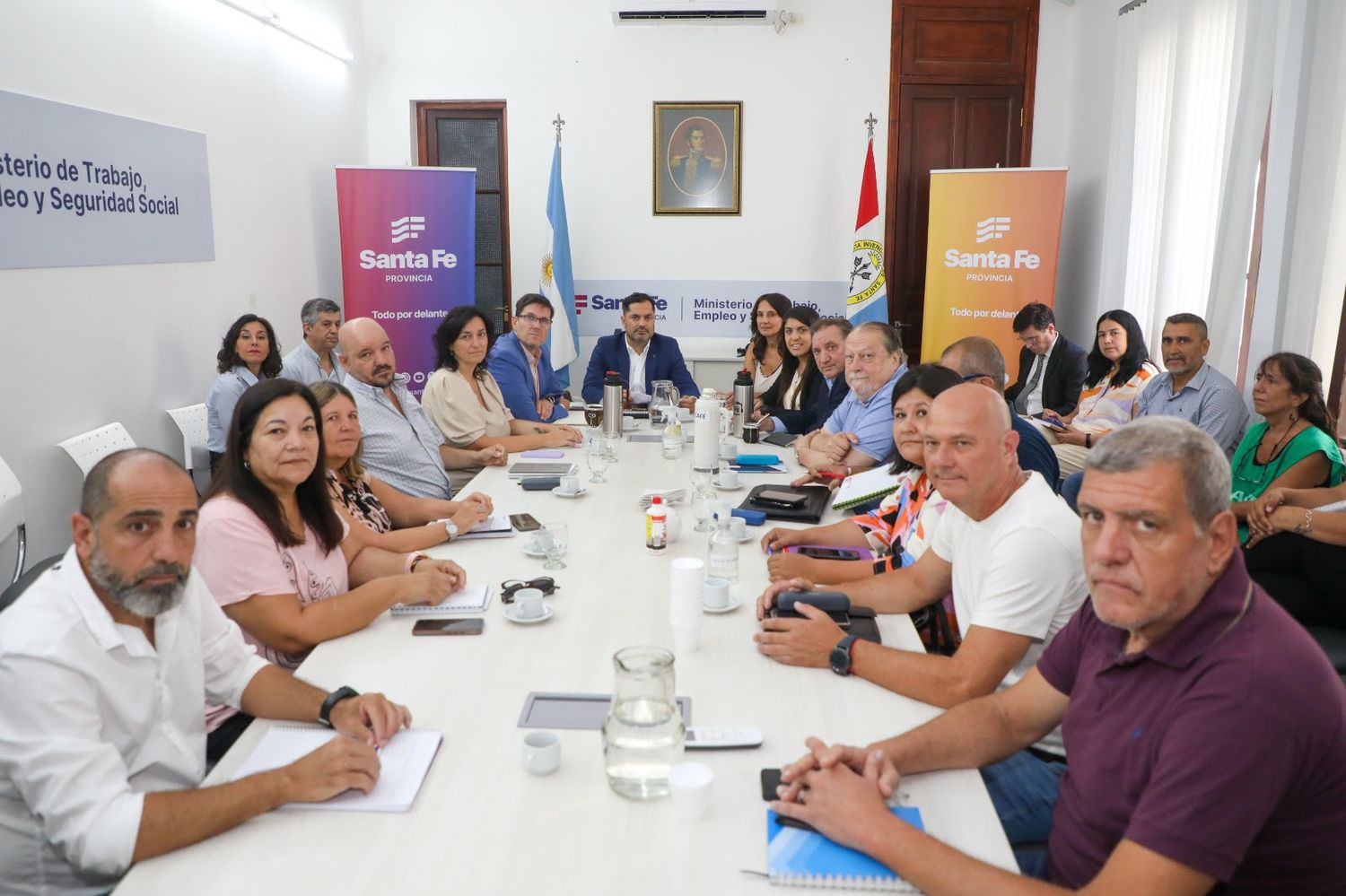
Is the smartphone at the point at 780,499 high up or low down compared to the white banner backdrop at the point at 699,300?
down

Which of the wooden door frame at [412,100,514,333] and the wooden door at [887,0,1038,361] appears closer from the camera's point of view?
the wooden door at [887,0,1038,361]

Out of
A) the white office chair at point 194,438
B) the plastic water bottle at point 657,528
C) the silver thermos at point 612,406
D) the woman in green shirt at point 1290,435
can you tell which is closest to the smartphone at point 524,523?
the plastic water bottle at point 657,528

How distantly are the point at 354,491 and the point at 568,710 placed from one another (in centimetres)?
157

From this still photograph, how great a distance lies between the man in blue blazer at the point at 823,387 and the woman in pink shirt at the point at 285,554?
2.64 meters

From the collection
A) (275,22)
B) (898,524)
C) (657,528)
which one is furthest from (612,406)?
(275,22)

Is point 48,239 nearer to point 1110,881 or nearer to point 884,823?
point 884,823

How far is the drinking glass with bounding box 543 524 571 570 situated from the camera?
104 inches

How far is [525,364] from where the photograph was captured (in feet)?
17.4

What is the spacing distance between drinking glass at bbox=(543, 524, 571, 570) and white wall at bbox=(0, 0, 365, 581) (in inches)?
92.1

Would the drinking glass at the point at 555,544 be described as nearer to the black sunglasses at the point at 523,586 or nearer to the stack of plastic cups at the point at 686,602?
the black sunglasses at the point at 523,586

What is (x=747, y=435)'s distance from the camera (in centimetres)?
460

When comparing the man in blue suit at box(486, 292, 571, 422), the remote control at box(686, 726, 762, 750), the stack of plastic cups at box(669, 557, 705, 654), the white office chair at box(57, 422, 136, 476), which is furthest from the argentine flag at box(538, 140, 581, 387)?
the remote control at box(686, 726, 762, 750)

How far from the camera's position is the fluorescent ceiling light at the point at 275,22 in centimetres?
524

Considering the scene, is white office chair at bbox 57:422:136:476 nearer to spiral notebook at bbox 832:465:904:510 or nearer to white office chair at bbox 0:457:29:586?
white office chair at bbox 0:457:29:586
